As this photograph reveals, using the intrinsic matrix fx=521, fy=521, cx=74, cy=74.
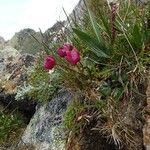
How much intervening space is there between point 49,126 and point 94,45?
1267 mm

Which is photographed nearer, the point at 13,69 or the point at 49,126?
the point at 49,126

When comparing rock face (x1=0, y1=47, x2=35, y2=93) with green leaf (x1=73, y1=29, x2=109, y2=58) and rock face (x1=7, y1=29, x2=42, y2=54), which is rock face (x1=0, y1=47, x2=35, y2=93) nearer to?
rock face (x1=7, y1=29, x2=42, y2=54)

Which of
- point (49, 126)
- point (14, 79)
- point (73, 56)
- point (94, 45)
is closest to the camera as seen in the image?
point (73, 56)

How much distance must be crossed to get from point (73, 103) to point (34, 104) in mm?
1887

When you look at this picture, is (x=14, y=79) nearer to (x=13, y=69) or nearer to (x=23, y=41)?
(x=13, y=69)

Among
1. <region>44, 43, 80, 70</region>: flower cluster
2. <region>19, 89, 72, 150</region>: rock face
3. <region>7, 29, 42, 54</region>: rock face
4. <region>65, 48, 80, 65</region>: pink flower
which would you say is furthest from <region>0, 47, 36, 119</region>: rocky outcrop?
<region>65, 48, 80, 65</region>: pink flower

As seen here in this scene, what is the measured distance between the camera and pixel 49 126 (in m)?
6.30

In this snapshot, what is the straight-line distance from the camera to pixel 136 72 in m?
5.27

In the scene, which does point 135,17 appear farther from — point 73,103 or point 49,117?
A: point 49,117

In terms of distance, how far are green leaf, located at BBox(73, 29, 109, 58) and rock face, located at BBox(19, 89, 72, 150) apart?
891 mm

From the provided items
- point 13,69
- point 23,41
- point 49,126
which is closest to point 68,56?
point 49,126

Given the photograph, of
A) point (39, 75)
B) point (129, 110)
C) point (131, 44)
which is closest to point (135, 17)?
point (131, 44)

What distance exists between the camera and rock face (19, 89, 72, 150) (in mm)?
6026

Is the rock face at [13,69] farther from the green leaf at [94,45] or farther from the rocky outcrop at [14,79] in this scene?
the green leaf at [94,45]
